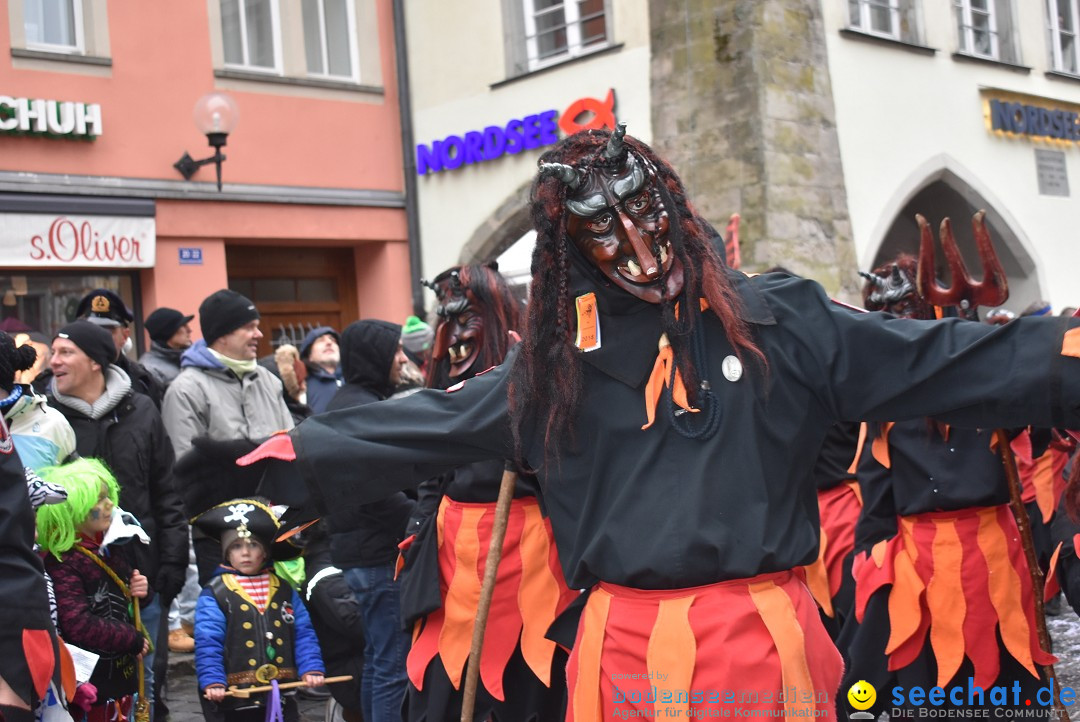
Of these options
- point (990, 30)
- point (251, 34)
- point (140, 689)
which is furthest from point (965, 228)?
point (140, 689)

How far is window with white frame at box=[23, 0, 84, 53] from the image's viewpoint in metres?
12.0

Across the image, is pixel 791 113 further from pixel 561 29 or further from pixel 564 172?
pixel 564 172

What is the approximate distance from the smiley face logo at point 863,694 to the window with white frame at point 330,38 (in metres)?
10.4

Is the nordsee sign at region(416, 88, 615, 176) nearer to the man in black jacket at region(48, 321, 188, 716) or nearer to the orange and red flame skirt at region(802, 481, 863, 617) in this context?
the orange and red flame skirt at region(802, 481, 863, 617)

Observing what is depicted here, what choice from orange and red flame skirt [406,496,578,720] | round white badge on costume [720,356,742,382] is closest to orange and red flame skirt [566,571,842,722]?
round white badge on costume [720,356,742,382]

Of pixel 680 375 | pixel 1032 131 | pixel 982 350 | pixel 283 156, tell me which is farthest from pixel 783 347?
pixel 1032 131

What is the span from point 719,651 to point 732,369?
2.05ft

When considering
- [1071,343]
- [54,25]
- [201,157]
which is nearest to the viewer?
[1071,343]

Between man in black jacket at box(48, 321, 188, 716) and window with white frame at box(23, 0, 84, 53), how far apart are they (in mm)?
7061

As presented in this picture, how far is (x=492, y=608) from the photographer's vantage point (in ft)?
15.5

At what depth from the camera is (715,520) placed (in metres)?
2.93

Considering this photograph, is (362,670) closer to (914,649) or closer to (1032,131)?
(914,649)

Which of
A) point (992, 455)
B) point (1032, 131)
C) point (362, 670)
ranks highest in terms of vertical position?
point (1032, 131)

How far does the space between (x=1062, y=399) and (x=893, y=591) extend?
247cm
